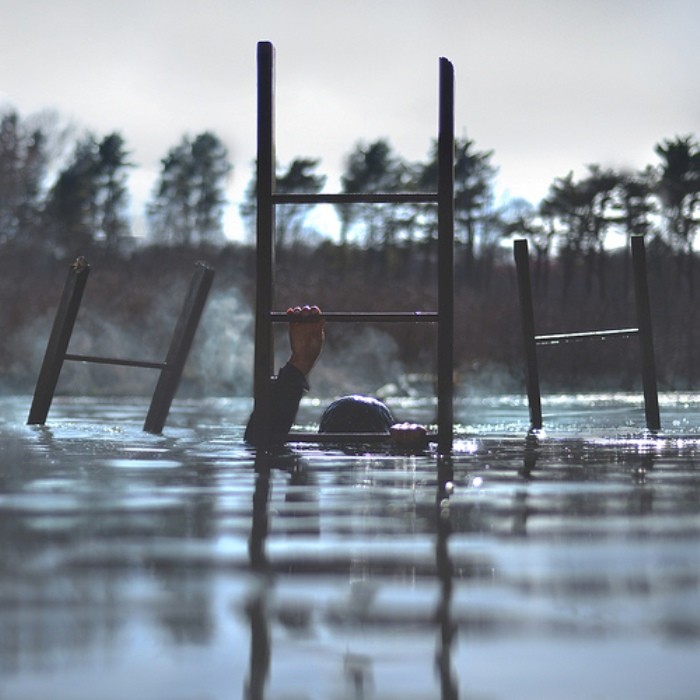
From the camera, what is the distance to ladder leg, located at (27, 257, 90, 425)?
878 centimetres

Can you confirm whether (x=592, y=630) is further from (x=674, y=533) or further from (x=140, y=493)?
(x=140, y=493)

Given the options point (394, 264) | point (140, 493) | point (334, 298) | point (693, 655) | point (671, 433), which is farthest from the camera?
point (394, 264)

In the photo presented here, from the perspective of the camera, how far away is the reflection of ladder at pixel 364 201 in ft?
20.0

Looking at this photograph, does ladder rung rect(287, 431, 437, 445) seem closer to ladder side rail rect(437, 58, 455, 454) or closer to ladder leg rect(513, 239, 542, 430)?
ladder side rail rect(437, 58, 455, 454)

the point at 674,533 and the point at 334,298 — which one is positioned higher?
the point at 334,298

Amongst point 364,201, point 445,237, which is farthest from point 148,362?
point 445,237

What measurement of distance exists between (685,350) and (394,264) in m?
27.1

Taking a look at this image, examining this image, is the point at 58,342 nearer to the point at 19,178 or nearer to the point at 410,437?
the point at 410,437

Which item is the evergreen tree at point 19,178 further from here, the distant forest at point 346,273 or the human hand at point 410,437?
the human hand at point 410,437

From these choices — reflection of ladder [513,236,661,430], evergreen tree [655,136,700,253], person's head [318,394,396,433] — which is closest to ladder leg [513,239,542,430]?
reflection of ladder [513,236,661,430]

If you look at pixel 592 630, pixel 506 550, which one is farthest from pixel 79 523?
pixel 592 630

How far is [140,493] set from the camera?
4145mm

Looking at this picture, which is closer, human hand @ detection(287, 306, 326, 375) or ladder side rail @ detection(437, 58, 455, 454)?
ladder side rail @ detection(437, 58, 455, 454)

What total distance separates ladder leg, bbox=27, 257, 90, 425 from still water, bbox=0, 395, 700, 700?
3.75 metres
